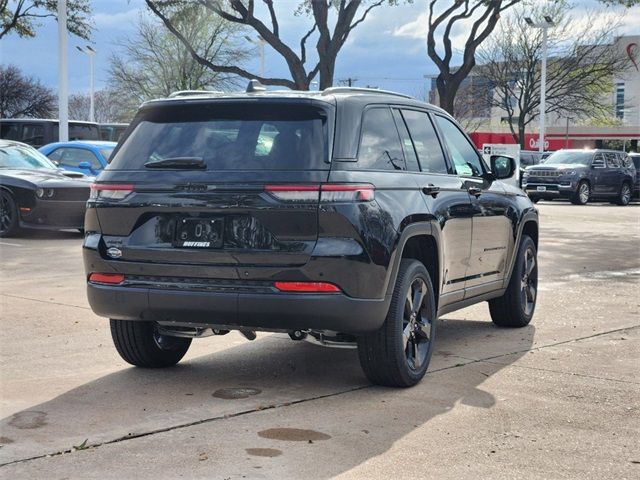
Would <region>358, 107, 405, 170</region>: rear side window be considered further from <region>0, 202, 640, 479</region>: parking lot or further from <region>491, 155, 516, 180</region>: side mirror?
<region>491, 155, 516, 180</region>: side mirror

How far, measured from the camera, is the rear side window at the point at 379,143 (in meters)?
6.15

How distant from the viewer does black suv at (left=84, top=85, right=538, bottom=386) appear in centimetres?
570

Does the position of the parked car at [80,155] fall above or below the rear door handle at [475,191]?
above

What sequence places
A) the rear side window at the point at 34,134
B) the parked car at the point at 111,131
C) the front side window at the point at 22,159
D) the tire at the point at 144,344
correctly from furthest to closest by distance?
the parked car at the point at 111,131 → the rear side window at the point at 34,134 → the front side window at the point at 22,159 → the tire at the point at 144,344

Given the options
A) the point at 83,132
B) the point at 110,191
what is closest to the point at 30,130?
the point at 83,132

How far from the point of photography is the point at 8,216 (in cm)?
1628

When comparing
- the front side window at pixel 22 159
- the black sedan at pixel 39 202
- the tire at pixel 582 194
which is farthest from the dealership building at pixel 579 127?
the black sedan at pixel 39 202

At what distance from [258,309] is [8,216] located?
11520 mm

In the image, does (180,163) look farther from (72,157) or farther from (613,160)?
(613,160)

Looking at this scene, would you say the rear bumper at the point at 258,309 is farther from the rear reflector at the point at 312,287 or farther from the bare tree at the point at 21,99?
the bare tree at the point at 21,99

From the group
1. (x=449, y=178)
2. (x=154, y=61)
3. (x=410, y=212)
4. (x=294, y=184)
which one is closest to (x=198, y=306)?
(x=294, y=184)

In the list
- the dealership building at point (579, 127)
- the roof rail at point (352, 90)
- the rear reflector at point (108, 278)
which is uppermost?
the dealership building at point (579, 127)

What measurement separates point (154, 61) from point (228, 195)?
2145 inches

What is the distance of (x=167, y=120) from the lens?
6.27 m
